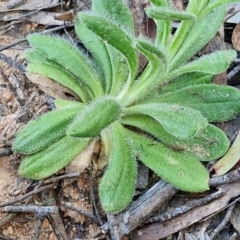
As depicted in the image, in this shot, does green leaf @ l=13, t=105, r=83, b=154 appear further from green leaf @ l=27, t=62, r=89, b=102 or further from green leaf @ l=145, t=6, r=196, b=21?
green leaf @ l=145, t=6, r=196, b=21

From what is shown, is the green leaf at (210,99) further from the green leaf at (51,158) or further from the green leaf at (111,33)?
the green leaf at (51,158)

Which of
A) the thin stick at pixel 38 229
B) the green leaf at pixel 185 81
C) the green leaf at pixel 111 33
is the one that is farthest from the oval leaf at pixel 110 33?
the thin stick at pixel 38 229

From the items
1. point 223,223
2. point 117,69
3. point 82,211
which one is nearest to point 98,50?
point 117,69

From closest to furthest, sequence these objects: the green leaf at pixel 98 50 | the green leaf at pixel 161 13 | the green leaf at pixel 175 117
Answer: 1. the green leaf at pixel 161 13
2. the green leaf at pixel 175 117
3. the green leaf at pixel 98 50

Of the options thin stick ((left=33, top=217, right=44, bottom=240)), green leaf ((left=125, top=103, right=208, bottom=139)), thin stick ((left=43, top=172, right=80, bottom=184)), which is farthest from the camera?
thin stick ((left=43, top=172, right=80, bottom=184))

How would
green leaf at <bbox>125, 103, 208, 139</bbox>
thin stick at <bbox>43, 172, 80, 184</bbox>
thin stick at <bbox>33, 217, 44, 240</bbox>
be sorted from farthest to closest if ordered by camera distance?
thin stick at <bbox>43, 172, 80, 184</bbox> < thin stick at <bbox>33, 217, 44, 240</bbox> < green leaf at <bbox>125, 103, 208, 139</bbox>

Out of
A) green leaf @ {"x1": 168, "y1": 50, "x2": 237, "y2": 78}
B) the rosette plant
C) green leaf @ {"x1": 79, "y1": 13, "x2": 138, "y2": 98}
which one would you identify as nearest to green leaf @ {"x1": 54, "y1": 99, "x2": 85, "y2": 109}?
the rosette plant
